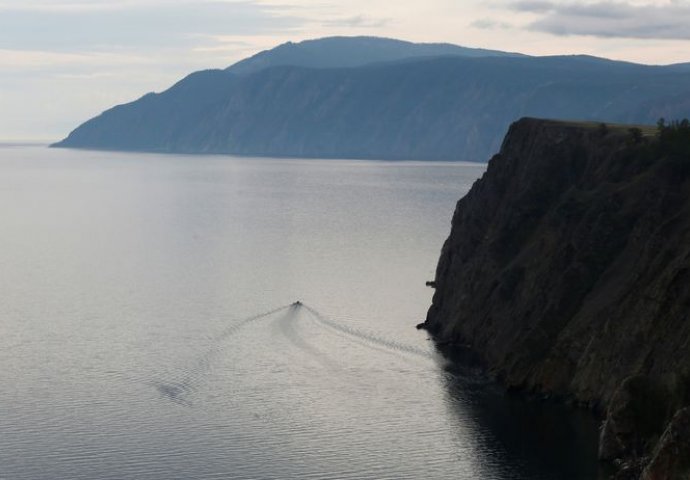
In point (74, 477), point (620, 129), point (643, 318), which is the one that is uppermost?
point (620, 129)

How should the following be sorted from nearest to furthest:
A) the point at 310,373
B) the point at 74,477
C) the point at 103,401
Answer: the point at 74,477
the point at 103,401
the point at 310,373

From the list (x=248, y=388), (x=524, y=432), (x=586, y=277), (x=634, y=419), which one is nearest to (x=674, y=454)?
(x=634, y=419)

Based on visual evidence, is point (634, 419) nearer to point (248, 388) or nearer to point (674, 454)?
point (674, 454)

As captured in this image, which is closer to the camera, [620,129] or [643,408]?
[643,408]

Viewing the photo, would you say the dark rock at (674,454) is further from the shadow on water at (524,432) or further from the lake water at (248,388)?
the lake water at (248,388)

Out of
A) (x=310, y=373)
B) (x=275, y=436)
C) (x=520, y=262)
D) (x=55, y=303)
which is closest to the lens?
(x=275, y=436)

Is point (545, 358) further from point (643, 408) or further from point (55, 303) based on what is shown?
point (55, 303)

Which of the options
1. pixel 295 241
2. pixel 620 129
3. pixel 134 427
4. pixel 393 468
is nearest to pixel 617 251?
pixel 620 129
